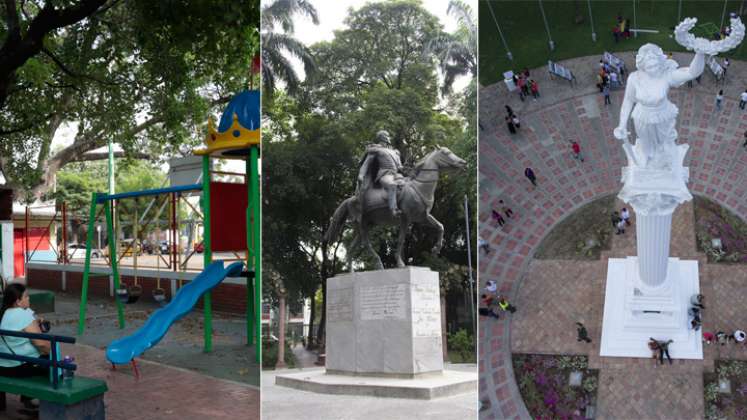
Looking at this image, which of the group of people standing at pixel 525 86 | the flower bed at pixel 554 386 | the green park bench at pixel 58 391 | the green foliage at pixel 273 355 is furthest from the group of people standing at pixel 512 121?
the green park bench at pixel 58 391

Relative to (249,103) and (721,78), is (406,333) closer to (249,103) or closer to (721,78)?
(249,103)

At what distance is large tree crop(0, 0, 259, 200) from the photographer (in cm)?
713

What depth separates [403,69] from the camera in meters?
5.39

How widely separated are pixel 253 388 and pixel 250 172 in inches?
108

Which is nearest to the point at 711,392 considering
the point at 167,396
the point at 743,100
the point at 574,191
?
the point at 574,191

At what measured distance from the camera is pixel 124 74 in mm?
10047

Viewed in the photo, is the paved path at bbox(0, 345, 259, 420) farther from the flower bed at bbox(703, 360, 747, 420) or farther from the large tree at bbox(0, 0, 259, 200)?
the flower bed at bbox(703, 360, 747, 420)

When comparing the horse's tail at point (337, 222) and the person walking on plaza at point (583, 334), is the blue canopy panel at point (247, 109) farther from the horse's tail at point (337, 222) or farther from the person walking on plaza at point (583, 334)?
the person walking on plaza at point (583, 334)

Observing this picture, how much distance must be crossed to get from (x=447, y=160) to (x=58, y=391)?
134 inches

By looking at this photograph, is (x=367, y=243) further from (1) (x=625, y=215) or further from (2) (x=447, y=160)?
(1) (x=625, y=215)

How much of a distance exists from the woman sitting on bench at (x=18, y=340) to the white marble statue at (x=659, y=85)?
530 centimetres

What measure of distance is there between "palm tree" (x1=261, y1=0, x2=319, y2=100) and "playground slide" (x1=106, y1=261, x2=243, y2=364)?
3127mm

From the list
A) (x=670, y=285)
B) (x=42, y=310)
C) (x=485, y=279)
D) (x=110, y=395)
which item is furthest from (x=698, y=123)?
(x=42, y=310)

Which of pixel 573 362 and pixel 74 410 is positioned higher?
pixel 74 410
